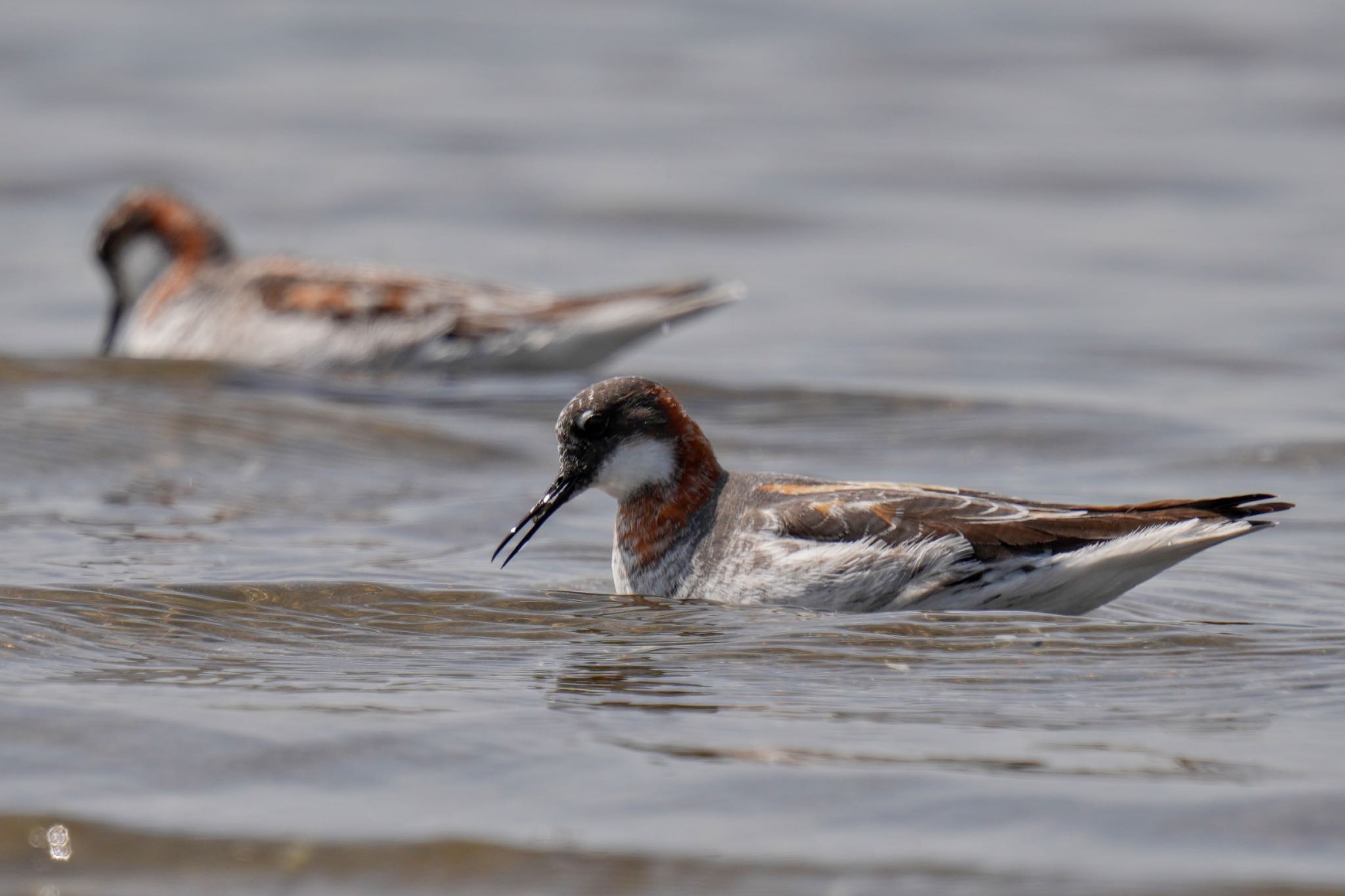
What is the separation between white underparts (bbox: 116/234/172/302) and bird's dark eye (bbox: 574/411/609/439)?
7.43 m

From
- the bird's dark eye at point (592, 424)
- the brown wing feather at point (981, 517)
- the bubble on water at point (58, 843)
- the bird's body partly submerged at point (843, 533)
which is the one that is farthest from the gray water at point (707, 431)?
the bird's dark eye at point (592, 424)

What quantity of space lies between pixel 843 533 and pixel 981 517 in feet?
1.53

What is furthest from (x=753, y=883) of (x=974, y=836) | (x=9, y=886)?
(x=9, y=886)

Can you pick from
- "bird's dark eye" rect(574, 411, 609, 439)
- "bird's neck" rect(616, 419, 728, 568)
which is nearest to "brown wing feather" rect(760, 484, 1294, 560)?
"bird's neck" rect(616, 419, 728, 568)

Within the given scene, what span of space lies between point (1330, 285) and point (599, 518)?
7.65 m

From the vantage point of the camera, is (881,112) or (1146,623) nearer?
(1146,623)

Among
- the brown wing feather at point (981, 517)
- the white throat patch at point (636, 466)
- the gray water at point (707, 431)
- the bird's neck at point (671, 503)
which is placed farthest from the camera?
the white throat patch at point (636, 466)

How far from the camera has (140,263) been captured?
13906 millimetres

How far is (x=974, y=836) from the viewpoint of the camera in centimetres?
468

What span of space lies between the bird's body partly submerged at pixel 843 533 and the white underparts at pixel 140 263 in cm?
735

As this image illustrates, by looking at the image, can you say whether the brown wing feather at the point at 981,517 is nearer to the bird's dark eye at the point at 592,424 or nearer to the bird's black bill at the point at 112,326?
the bird's dark eye at the point at 592,424

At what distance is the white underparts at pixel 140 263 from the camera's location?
13.8 metres

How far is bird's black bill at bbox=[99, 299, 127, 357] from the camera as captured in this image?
43.5 ft

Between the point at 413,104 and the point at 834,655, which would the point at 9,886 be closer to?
the point at 834,655
